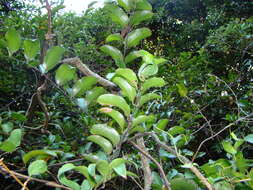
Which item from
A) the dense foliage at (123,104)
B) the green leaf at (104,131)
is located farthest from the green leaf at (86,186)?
the green leaf at (104,131)

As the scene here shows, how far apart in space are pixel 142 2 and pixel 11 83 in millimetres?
1077

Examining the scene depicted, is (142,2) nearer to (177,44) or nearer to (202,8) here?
(177,44)

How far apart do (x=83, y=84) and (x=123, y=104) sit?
17 cm

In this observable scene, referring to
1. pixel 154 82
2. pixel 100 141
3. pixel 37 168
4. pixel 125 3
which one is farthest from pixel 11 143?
pixel 125 3

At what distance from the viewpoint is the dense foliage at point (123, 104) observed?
20.4 inches

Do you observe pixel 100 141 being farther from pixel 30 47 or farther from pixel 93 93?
pixel 30 47

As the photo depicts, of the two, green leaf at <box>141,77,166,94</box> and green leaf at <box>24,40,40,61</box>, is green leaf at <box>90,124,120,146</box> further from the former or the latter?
green leaf at <box>24,40,40,61</box>

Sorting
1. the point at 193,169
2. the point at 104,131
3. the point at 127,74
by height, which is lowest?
the point at 193,169

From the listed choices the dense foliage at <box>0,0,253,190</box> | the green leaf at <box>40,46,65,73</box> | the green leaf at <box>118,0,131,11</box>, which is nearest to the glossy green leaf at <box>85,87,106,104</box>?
the dense foliage at <box>0,0,253,190</box>

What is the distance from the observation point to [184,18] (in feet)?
12.1

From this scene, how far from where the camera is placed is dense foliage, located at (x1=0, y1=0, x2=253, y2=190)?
1.70ft

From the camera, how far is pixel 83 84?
2.10 ft

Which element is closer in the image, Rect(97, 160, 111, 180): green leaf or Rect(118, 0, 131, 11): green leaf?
Rect(97, 160, 111, 180): green leaf

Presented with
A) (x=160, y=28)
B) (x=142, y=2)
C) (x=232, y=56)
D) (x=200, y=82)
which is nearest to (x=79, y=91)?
(x=142, y=2)
